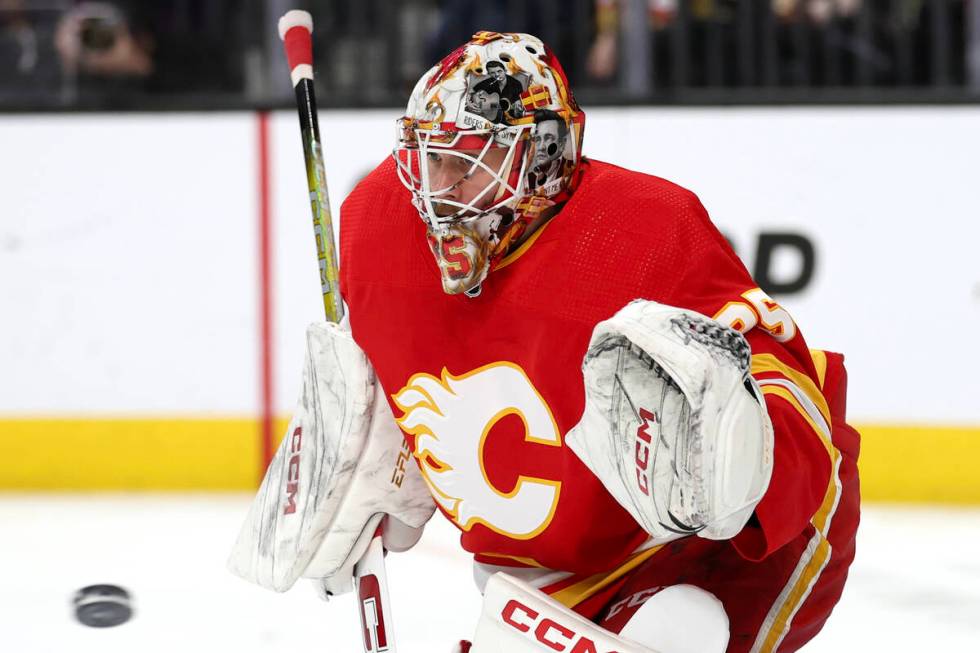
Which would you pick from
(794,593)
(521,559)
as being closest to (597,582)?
(521,559)

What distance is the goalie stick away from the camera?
1858mm

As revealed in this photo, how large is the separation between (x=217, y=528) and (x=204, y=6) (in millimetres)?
1507

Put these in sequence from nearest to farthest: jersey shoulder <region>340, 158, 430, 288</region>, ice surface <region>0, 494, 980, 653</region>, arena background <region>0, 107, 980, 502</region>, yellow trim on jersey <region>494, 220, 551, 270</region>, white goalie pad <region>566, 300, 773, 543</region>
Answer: white goalie pad <region>566, 300, 773, 543</region>
yellow trim on jersey <region>494, 220, 551, 270</region>
jersey shoulder <region>340, 158, 430, 288</region>
ice surface <region>0, 494, 980, 653</region>
arena background <region>0, 107, 980, 502</region>

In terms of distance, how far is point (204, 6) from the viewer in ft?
13.1

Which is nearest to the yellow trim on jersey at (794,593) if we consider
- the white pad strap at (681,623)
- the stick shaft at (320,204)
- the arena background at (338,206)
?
the white pad strap at (681,623)

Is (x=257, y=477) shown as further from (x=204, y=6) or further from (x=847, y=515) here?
(x=847, y=515)

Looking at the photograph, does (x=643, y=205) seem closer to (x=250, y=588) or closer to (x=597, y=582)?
(x=597, y=582)

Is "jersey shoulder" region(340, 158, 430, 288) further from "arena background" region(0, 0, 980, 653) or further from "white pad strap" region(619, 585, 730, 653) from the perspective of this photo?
"arena background" region(0, 0, 980, 653)

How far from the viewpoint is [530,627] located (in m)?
1.57

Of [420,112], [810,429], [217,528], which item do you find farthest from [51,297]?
[810,429]

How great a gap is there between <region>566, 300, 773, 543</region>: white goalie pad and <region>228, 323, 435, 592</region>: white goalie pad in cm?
55

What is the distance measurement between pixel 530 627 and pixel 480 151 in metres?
0.51

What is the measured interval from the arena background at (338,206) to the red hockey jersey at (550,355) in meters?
1.66

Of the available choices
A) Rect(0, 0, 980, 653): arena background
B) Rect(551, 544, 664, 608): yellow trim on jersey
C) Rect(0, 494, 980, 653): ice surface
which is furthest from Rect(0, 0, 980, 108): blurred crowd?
Rect(551, 544, 664, 608): yellow trim on jersey
